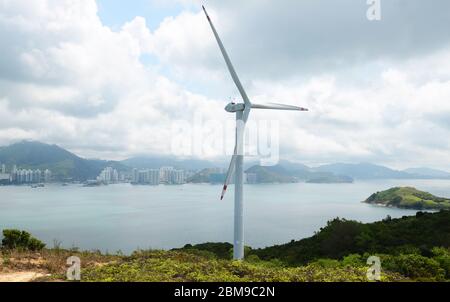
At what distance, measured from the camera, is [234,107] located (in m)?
30.0

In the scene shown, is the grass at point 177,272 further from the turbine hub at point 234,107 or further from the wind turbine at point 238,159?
the turbine hub at point 234,107

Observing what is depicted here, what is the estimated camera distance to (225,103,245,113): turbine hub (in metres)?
29.7

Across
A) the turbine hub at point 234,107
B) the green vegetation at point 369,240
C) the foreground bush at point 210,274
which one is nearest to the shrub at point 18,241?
the foreground bush at point 210,274

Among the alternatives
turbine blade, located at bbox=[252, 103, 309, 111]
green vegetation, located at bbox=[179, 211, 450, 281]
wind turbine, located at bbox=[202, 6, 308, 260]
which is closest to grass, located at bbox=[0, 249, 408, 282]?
wind turbine, located at bbox=[202, 6, 308, 260]

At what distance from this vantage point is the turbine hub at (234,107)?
2967 centimetres

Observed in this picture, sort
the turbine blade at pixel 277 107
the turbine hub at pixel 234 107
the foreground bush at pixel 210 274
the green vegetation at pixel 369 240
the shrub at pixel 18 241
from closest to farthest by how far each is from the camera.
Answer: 1. the foreground bush at pixel 210 274
2. the shrub at pixel 18 241
3. the turbine hub at pixel 234 107
4. the turbine blade at pixel 277 107
5. the green vegetation at pixel 369 240

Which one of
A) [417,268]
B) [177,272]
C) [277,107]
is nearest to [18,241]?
[177,272]

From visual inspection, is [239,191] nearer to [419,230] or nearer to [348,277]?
[348,277]

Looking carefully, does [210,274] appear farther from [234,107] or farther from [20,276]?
[234,107]

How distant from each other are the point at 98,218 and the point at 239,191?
6310 inches

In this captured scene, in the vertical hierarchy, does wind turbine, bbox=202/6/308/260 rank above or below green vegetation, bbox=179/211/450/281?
above

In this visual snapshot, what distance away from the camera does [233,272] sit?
635 inches

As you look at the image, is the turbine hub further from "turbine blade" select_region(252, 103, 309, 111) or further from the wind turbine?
"turbine blade" select_region(252, 103, 309, 111)
